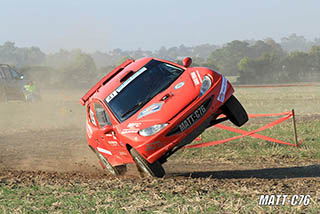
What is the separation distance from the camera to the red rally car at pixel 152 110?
740 cm

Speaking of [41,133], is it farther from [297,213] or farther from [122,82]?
[297,213]

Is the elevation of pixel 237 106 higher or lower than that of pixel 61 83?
higher

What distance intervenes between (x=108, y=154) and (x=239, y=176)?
7.88 feet

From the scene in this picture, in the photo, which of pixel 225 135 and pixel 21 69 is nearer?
pixel 225 135

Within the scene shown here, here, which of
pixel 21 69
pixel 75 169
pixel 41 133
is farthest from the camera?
pixel 21 69

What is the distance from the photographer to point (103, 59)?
201ft

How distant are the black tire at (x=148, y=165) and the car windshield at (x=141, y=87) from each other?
67 cm

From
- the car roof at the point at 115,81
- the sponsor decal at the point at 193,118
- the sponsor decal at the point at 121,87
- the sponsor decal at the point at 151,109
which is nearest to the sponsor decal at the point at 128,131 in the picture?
the sponsor decal at the point at 151,109

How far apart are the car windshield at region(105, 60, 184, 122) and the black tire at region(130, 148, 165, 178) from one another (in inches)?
26.5

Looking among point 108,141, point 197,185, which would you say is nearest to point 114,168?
point 108,141

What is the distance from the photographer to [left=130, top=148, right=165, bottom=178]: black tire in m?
7.51

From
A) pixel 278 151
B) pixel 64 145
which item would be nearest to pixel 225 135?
pixel 278 151

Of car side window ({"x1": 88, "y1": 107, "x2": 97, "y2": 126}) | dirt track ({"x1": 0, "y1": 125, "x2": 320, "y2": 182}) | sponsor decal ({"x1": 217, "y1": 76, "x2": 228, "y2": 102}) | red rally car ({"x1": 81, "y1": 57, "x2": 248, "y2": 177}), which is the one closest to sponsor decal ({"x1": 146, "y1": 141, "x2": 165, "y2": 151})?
red rally car ({"x1": 81, "y1": 57, "x2": 248, "y2": 177})

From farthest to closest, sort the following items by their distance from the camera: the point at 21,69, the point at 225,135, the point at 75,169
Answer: the point at 21,69 → the point at 225,135 → the point at 75,169
